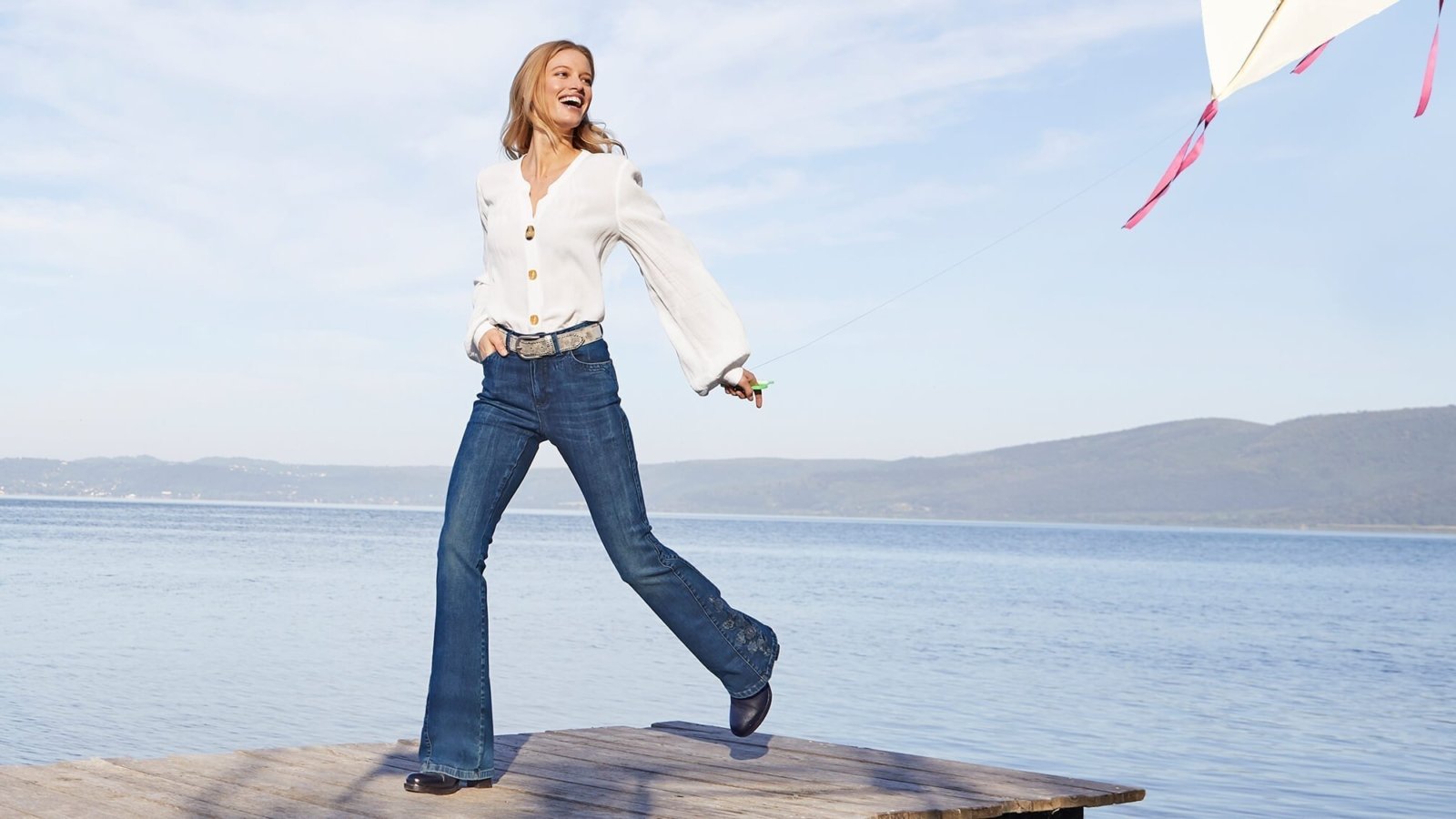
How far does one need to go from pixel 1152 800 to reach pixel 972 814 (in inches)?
271

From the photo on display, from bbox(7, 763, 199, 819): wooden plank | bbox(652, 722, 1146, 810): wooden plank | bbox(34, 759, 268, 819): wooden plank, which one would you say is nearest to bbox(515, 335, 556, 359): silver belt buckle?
bbox(34, 759, 268, 819): wooden plank

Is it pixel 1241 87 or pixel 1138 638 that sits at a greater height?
pixel 1241 87

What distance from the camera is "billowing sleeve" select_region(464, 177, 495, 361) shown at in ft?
14.5

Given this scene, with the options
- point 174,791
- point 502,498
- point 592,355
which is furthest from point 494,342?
point 174,791

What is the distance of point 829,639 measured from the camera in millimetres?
23922

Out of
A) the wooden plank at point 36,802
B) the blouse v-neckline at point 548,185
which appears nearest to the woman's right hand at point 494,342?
the blouse v-neckline at point 548,185

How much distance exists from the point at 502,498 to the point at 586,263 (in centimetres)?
74

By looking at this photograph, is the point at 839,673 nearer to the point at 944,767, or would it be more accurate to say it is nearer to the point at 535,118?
the point at 944,767

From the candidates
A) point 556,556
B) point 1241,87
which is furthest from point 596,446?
point 556,556

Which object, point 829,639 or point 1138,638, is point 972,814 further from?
point 1138,638

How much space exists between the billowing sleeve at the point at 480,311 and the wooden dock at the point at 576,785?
1315mm

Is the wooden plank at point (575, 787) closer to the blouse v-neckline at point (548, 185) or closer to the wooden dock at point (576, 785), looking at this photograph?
the wooden dock at point (576, 785)

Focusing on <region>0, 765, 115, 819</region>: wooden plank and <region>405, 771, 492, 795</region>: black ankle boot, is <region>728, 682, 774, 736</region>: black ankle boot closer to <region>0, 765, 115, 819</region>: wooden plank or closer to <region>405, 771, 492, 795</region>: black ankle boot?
<region>405, 771, 492, 795</region>: black ankle boot

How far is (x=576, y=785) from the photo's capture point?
4629 mm
